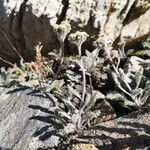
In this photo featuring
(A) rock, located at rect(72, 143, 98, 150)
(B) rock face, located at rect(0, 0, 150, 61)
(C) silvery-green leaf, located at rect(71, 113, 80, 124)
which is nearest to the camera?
(A) rock, located at rect(72, 143, 98, 150)

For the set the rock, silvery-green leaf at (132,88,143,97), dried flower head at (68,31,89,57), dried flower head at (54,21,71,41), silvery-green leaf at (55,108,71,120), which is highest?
dried flower head at (54,21,71,41)

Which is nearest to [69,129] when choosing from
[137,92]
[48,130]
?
[48,130]

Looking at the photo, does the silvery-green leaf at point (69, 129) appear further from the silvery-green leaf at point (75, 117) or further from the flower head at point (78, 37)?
the flower head at point (78, 37)

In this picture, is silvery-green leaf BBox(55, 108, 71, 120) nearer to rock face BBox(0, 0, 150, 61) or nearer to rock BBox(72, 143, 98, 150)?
rock BBox(72, 143, 98, 150)

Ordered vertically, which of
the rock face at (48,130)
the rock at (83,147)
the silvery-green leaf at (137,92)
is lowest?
the rock at (83,147)

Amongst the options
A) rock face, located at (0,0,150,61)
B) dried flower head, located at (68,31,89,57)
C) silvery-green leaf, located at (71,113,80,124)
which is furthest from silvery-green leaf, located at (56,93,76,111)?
rock face, located at (0,0,150,61)

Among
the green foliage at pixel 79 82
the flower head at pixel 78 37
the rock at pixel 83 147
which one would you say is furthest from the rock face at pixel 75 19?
the rock at pixel 83 147

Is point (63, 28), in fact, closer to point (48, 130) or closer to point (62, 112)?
point (62, 112)

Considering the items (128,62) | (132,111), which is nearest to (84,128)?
(132,111)

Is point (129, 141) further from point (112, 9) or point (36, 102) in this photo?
point (112, 9)
